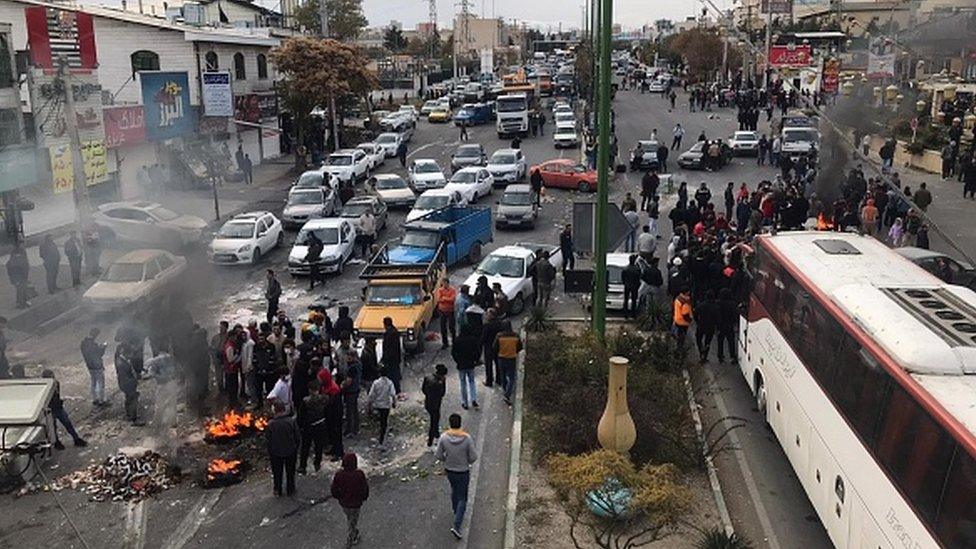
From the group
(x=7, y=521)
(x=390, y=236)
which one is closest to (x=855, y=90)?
(x=390, y=236)

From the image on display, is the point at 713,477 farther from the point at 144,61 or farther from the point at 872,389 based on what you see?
the point at 144,61

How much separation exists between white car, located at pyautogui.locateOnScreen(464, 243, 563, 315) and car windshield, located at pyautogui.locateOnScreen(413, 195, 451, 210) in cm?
793

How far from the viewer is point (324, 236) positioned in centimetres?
2405

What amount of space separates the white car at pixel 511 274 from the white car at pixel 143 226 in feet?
34.8

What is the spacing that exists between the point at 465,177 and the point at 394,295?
16.5 metres

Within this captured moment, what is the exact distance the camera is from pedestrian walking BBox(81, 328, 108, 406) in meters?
14.2

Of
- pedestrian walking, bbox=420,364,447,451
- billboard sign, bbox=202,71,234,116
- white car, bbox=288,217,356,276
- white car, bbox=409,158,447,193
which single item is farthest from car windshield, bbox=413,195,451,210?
pedestrian walking, bbox=420,364,447,451

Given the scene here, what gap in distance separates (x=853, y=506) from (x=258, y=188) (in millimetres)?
34055

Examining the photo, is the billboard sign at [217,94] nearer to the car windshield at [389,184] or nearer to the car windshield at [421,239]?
the car windshield at [389,184]

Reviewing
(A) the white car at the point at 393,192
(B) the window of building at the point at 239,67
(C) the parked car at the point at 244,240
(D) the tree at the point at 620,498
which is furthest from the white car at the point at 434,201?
(B) the window of building at the point at 239,67

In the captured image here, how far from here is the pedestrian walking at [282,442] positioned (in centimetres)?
1075

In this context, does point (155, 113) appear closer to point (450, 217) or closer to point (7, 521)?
point (450, 217)

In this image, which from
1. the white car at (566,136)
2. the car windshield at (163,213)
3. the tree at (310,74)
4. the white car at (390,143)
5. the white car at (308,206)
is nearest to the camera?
the car windshield at (163,213)

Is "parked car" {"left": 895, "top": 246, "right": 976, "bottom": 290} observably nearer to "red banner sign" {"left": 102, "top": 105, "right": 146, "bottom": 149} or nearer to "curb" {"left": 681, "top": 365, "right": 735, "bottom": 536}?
"curb" {"left": 681, "top": 365, "right": 735, "bottom": 536}
